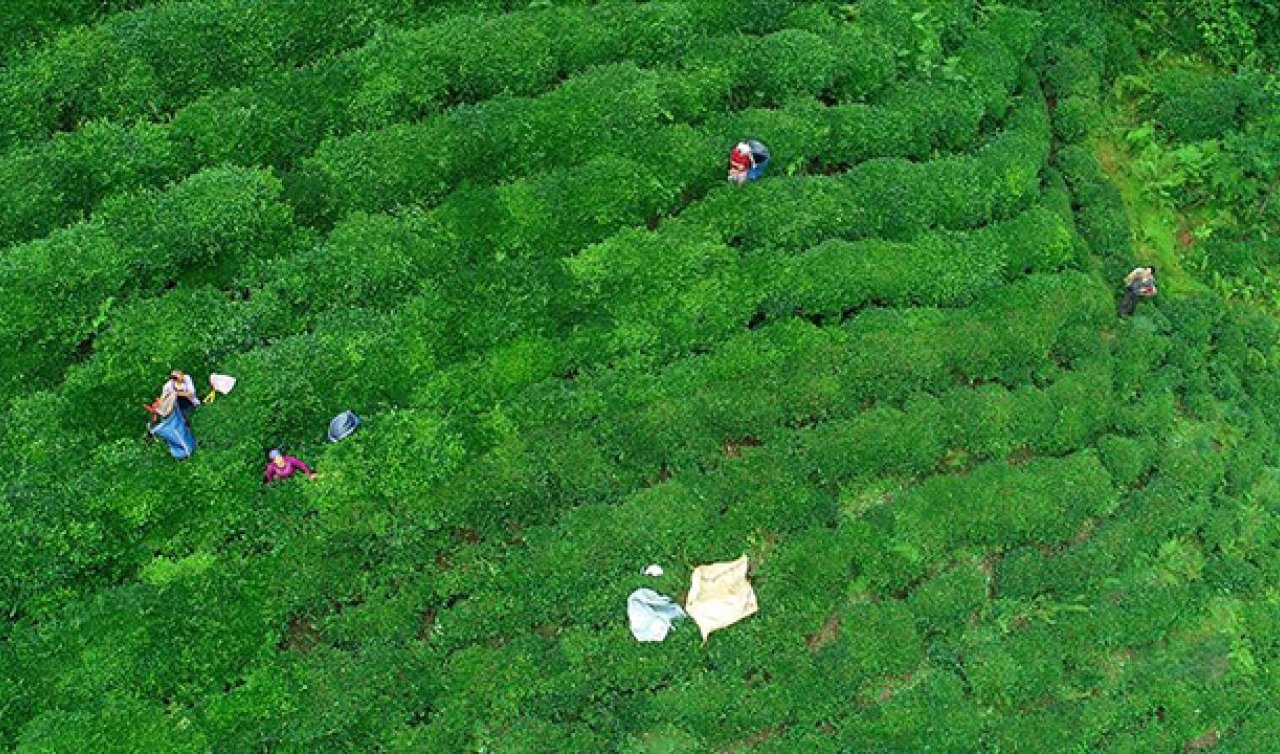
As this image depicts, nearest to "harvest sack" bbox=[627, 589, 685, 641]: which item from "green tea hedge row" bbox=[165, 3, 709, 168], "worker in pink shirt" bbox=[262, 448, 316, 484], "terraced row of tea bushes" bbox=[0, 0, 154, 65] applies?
"worker in pink shirt" bbox=[262, 448, 316, 484]

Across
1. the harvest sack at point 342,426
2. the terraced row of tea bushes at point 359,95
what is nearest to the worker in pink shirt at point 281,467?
the harvest sack at point 342,426

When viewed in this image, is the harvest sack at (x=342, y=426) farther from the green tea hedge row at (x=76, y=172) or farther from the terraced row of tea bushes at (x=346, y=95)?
the green tea hedge row at (x=76, y=172)

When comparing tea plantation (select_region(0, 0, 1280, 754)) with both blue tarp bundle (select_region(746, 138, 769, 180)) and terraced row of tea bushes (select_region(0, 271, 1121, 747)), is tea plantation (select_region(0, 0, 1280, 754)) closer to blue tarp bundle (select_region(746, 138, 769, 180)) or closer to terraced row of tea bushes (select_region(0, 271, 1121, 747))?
terraced row of tea bushes (select_region(0, 271, 1121, 747))

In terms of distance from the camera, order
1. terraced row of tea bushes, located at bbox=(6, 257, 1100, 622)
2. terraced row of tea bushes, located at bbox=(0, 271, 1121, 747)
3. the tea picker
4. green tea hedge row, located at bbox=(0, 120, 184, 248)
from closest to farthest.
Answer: terraced row of tea bushes, located at bbox=(0, 271, 1121, 747), terraced row of tea bushes, located at bbox=(6, 257, 1100, 622), green tea hedge row, located at bbox=(0, 120, 184, 248), the tea picker

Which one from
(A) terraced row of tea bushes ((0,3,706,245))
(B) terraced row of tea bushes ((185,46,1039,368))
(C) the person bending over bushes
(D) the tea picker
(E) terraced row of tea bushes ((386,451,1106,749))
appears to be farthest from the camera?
(C) the person bending over bushes

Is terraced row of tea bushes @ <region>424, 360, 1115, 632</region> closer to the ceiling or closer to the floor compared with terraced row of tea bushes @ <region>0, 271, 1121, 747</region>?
closer to the floor

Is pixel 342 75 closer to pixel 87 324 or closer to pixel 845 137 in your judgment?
pixel 87 324

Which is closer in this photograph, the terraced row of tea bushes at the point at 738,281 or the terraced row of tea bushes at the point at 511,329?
the terraced row of tea bushes at the point at 511,329
